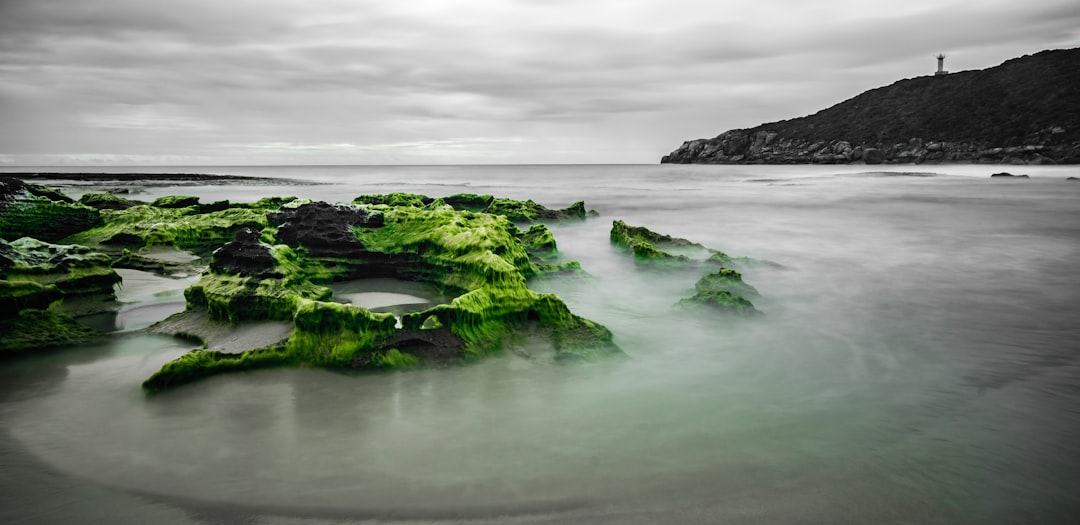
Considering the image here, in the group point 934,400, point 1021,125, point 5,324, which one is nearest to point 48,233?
point 5,324

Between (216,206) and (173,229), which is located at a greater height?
(216,206)

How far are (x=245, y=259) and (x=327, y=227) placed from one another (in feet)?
6.23

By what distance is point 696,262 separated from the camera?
8844 mm

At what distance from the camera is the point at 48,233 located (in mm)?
8977

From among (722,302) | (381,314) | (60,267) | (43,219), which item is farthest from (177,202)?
(722,302)

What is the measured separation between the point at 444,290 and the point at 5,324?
3.71 meters

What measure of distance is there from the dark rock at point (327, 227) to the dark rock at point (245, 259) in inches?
54.9

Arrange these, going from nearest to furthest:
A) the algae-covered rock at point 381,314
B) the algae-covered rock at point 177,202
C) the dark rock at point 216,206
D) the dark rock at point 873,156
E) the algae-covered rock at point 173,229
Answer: the algae-covered rock at point 381,314
the algae-covered rock at point 173,229
the dark rock at point 216,206
the algae-covered rock at point 177,202
the dark rock at point 873,156

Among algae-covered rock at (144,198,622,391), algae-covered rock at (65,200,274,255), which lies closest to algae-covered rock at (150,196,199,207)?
algae-covered rock at (65,200,274,255)

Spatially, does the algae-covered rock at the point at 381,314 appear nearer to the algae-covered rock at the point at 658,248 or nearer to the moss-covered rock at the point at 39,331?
the moss-covered rock at the point at 39,331

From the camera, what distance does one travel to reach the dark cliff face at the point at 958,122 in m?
51.2

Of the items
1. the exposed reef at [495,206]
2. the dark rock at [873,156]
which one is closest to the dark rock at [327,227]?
the exposed reef at [495,206]

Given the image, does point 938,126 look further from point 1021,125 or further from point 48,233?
point 48,233

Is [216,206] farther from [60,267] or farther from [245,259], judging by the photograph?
[245,259]
